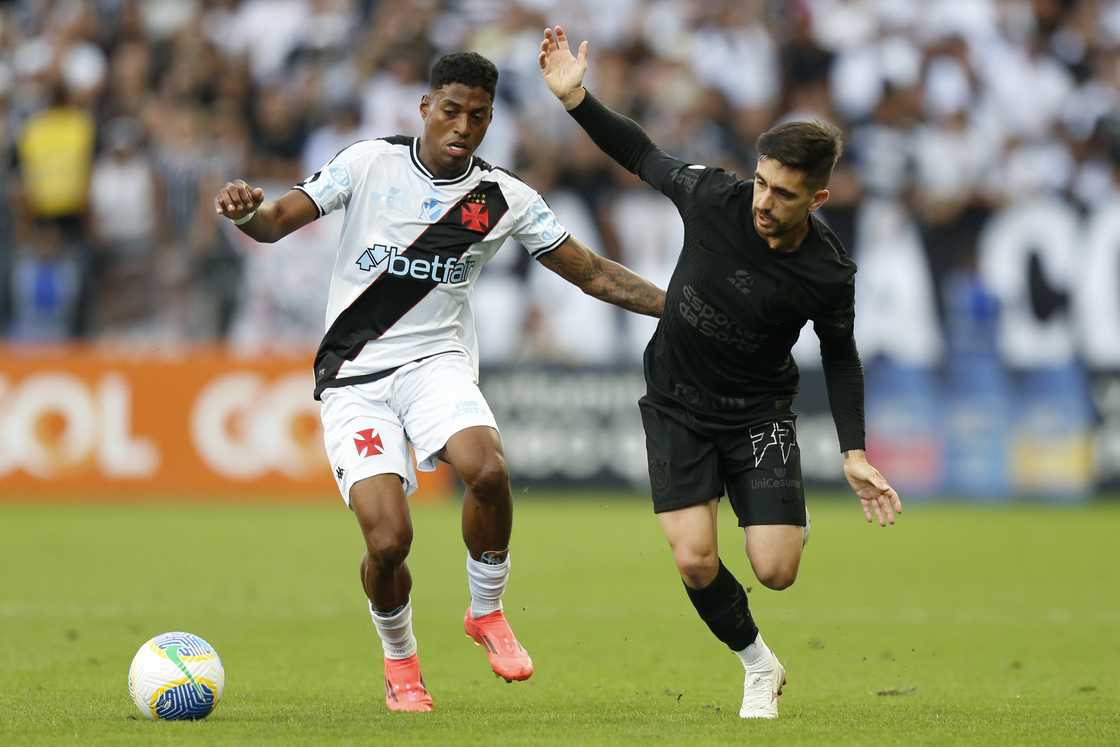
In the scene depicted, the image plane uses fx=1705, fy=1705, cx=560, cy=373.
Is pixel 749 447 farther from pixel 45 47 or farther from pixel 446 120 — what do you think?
pixel 45 47

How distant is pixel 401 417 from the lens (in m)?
7.69

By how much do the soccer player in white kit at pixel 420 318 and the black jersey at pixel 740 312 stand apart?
51 cm

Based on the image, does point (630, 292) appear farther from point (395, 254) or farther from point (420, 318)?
point (395, 254)

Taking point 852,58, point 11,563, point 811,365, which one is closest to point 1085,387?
point 811,365

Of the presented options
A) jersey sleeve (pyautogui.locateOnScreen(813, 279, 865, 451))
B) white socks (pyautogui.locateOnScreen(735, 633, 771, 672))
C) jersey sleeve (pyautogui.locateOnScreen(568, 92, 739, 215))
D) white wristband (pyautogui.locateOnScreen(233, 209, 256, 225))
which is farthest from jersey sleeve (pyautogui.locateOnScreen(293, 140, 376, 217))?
white socks (pyautogui.locateOnScreen(735, 633, 771, 672))

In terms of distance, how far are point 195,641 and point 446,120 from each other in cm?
249

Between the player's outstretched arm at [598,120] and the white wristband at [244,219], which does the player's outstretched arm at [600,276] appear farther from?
the white wristband at [244,219]

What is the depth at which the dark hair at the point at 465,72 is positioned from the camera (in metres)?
7.43

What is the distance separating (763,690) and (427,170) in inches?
108

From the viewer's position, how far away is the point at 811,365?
727 inches

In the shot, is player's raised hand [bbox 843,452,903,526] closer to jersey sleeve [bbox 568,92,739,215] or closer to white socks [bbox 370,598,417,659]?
jersey sleeve [bbox 568,92,739,215]

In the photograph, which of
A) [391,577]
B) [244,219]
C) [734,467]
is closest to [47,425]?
[391,577]

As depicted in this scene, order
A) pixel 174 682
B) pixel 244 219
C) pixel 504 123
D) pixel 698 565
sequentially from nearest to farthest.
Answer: pixel 174 682, pixel 244 219, pixel 698 565, pixel 504 123

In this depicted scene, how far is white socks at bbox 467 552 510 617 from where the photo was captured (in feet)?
25.6
